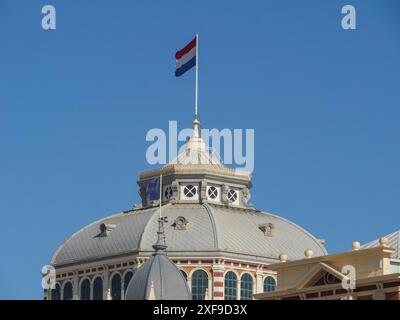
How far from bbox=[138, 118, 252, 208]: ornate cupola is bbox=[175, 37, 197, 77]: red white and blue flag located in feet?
39.4

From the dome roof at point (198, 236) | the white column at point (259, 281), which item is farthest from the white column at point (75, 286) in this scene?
the white column at point (259, 281)

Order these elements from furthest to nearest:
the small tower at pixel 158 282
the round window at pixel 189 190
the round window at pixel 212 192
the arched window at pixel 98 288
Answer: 1. the round window at pixel 212 192
2. the round window at pixel 189 190
3. the arched window at pixel 98 288
4. the small tower at pixel 158 282

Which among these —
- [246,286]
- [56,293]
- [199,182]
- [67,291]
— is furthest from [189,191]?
[56,293]

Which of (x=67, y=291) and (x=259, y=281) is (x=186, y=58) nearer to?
(x=259, y=281)

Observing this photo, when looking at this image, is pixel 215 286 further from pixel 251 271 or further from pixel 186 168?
pixel 186 168

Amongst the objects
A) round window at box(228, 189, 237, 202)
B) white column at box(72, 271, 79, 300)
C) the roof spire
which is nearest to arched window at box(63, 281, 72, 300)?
white column at box(72, 271, 79, 300)

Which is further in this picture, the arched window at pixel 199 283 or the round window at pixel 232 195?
the round window at pixel 232 195

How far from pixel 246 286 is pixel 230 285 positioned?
1.55 m

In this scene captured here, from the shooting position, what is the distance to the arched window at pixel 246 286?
138 meters

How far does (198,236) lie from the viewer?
462ft

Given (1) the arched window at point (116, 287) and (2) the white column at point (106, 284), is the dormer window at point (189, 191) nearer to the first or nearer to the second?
(2) the white column at point (106, 284)

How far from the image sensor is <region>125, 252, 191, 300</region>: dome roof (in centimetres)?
12094

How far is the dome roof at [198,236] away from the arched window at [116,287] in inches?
77.5
